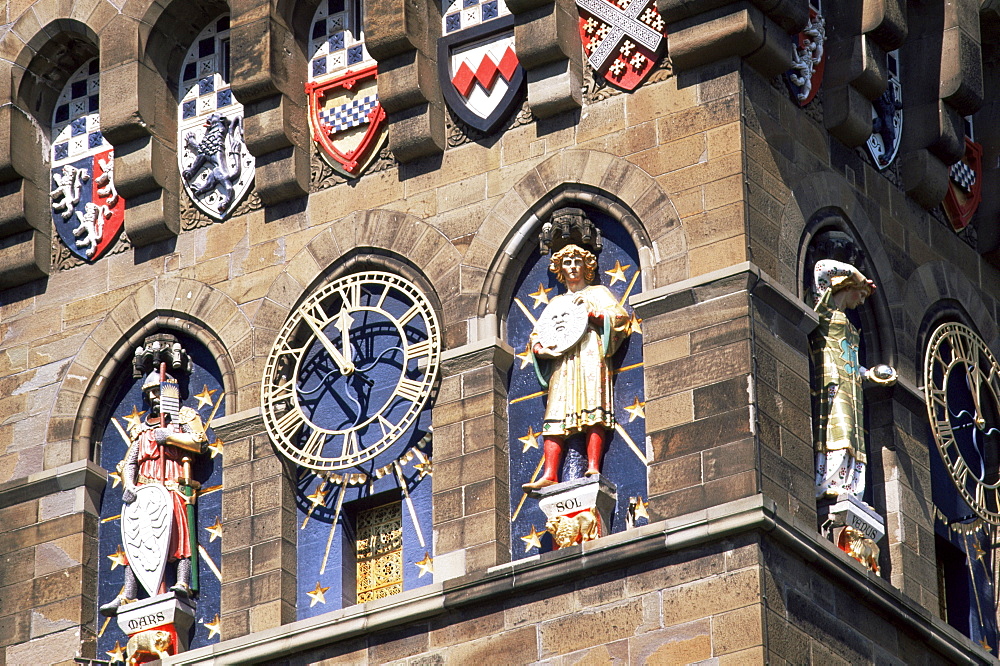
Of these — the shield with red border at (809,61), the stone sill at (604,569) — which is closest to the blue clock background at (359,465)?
the stone sill at (604,569)

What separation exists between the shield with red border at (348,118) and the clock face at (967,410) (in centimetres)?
632

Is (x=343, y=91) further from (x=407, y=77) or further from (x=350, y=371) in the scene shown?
(x=350, y=371)

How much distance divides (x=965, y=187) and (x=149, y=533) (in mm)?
9871

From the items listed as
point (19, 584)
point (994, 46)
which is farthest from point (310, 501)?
point (994, 46)

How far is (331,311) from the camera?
32.8 m

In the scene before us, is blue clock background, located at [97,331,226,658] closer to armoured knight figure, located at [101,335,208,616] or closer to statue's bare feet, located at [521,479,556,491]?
armoured knight figure, located at [101,335,208,616]

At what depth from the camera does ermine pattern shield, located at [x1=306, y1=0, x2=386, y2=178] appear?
109 ft

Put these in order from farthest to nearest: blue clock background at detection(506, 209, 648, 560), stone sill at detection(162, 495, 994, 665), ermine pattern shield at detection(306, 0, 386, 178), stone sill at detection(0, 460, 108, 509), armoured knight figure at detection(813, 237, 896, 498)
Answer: stone sill at detection(0, 460, 108, 509) < ermine pattern shield at detection(306, 0, 386, 178) < armoured knight figure at detection(813, 237, 896, 498) < blue clock background at detection(506, 209, 648, 560) < stone sill at detection(162, 495, 994, 665)

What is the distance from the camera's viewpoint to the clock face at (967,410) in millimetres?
33375

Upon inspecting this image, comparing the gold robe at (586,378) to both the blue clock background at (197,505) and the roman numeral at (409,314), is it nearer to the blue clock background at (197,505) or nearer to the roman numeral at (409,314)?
the roman numeral at (409,314)

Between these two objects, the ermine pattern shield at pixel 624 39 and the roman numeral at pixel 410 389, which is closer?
the ermine pattern shield at pixel 624 39

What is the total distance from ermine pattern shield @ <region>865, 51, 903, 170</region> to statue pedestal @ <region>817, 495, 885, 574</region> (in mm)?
4347

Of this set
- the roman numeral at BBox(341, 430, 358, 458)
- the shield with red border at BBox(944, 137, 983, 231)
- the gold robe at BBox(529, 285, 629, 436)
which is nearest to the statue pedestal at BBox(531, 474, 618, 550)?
the gold robe at BBox(529, 285, 629, 436)

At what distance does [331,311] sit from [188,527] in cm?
268
